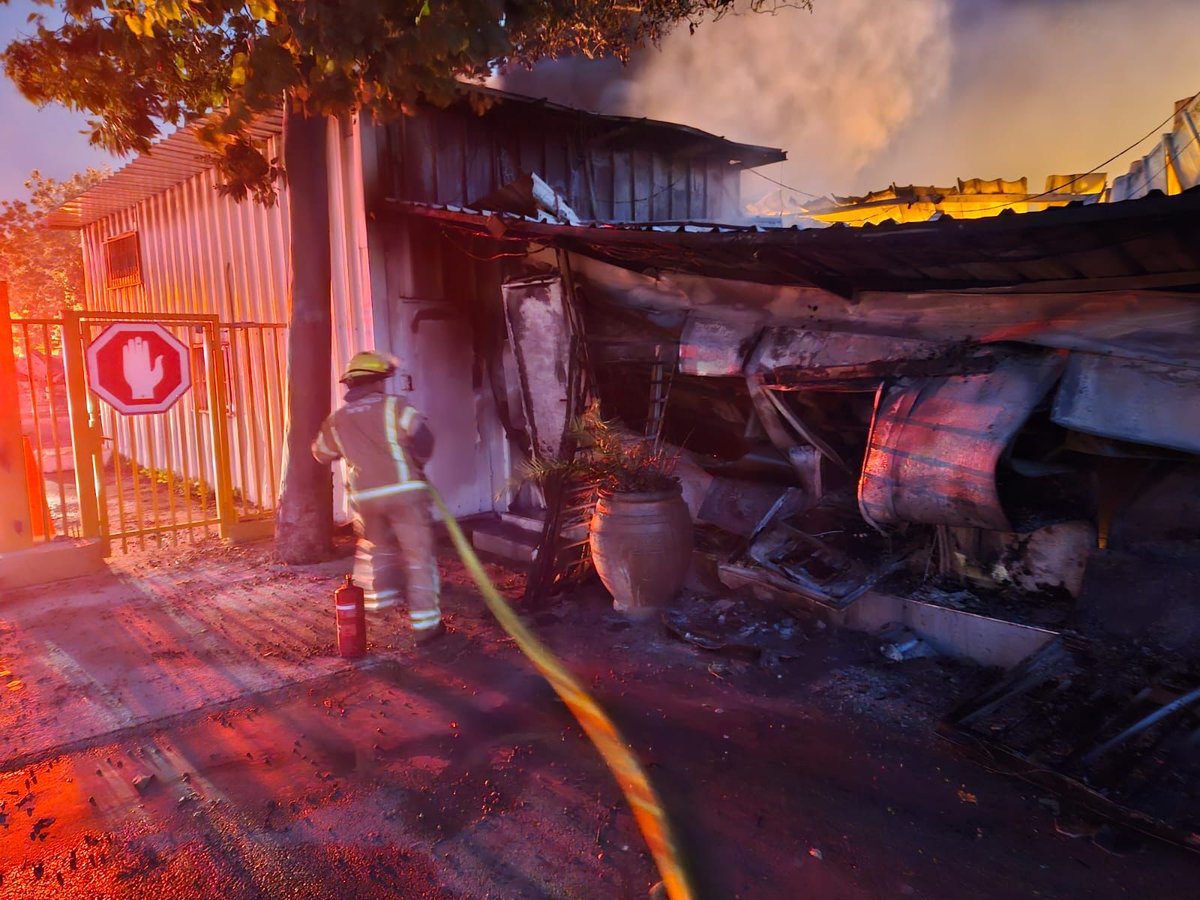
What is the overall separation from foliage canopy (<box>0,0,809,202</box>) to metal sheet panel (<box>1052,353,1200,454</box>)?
4429 millimetres

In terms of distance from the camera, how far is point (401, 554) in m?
5.47

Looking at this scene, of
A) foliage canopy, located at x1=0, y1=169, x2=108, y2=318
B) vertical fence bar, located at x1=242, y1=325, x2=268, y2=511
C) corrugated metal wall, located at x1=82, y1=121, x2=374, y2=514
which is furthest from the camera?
foliage canopy, located at x1=0, y1=169, x2=108, y2=318

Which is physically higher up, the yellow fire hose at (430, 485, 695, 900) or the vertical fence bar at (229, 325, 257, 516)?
the vertical fence bar at (229, 325, 257, 516)

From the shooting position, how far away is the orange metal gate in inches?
274

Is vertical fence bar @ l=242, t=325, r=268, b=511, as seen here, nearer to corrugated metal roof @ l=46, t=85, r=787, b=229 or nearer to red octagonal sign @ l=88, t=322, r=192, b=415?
red octagonal sign @ l=88, t=322, r=192, b=415

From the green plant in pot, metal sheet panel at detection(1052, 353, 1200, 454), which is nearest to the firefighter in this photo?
the green plant in pot

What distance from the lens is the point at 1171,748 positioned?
3.48 metres

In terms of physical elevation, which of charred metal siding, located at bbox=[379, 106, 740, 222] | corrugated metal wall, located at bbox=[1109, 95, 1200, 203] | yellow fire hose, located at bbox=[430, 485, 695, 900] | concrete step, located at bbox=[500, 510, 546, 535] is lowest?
yellow fire hose, located at bbox=[430, 485, 695, 900]

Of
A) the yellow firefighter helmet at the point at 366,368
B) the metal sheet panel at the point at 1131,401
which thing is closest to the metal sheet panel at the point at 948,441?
the metal sheet panel at the point at 1131,401

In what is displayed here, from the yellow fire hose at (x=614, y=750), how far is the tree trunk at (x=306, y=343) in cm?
196

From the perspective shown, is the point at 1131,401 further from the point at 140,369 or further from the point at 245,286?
the point at 245,286

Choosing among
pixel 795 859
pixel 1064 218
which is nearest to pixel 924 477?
pixel 1064 218

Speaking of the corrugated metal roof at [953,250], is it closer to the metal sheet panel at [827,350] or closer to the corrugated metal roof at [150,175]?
the metal sheet panel at [827,350]

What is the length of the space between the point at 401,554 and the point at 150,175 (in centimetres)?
835
